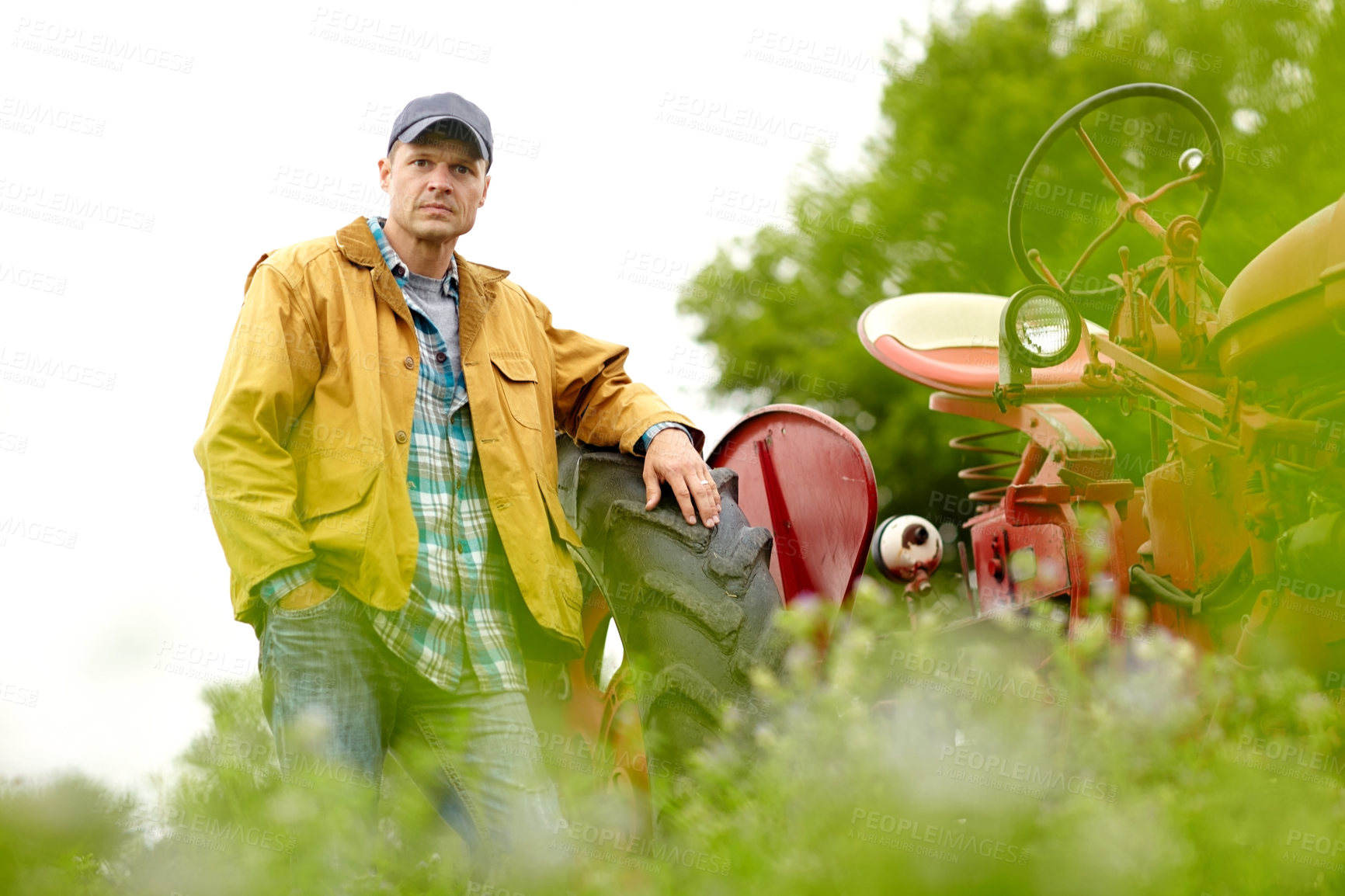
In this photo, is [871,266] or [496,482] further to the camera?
[871,266]

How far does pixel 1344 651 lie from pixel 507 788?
1.58 m

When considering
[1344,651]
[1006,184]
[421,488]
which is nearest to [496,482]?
[421,488]

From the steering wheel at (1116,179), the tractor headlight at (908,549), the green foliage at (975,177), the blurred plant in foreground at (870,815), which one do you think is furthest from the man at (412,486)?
the green foliage at (975,177)

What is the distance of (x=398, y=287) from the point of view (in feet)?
8.27

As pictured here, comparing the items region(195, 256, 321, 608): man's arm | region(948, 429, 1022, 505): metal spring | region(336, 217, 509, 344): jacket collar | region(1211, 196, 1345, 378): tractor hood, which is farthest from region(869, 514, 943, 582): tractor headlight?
region(195, 256, 321, 608): man's arm

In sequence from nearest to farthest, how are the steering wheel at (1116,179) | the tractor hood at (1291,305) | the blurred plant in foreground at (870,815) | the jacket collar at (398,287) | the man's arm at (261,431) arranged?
1. the blurred plant in foreground at (870,815)
2. the tractor hood at (1291,305)
3. the man's arm at (261,431)
4. the jacket collar at (398,287)
5. the steering wheel at (1116,179)

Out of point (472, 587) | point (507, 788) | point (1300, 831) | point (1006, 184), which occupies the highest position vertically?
point (1006, 184)

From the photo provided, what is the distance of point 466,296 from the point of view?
2.68 metres

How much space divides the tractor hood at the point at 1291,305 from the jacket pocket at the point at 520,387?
1457 millimetres

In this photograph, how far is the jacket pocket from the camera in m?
2.62

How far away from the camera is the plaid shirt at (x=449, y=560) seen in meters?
2.36

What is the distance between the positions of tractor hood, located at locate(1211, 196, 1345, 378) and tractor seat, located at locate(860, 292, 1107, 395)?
112 cm

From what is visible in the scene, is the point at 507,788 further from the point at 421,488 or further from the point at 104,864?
the point at 104,864

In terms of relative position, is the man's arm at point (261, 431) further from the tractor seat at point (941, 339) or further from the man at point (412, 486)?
the tractor seat at point (941, 339)
